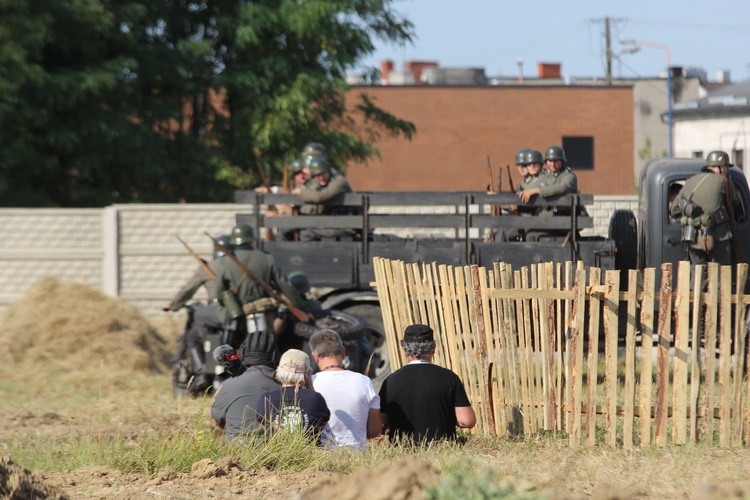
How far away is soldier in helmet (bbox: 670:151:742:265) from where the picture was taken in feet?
36.2

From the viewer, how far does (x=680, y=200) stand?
36.9 ft

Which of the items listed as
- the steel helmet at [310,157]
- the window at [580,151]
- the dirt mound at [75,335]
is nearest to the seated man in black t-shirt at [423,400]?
the steel helmet at [310,157]

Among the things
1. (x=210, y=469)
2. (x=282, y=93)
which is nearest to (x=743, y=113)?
(x=282, y=93)

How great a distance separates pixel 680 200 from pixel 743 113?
77.6 ft

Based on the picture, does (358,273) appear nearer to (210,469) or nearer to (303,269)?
(303,269)

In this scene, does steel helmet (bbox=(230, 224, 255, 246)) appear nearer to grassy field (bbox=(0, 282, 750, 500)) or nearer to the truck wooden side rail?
the truck wooden side rail

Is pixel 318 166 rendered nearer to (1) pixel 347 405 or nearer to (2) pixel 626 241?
(2) pixel 626 241

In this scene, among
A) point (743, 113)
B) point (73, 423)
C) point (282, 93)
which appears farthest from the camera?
point (743, 113)

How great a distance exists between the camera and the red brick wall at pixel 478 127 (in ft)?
141

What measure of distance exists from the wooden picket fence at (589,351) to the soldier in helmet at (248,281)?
109 inches

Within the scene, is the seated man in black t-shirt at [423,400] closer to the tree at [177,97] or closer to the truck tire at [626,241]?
the truck tire at [626,241]

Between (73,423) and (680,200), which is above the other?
(680,200)

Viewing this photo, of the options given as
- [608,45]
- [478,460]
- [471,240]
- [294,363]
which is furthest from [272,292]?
[608,45]

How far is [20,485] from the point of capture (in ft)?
18.4
